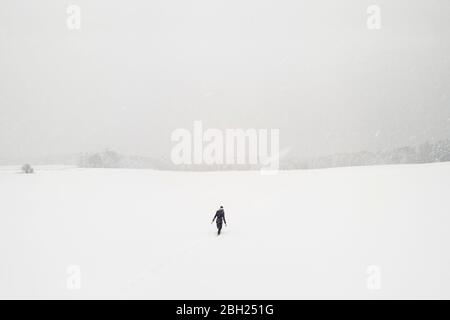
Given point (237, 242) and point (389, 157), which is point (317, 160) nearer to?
point (389, 157)

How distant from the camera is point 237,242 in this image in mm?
12891

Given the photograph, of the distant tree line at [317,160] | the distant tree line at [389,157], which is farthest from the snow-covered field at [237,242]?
the distant tree line at [389,157]

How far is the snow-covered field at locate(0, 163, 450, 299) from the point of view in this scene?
9.88m

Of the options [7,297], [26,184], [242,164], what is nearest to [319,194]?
[7,297]

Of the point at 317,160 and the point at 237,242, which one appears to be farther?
the point at 317,160

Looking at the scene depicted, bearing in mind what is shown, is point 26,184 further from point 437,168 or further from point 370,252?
point 437,168

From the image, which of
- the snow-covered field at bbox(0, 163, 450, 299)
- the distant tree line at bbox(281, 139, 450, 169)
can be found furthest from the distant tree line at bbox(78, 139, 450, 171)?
the snow-covered field at bbox(0, 163, 450, 299)

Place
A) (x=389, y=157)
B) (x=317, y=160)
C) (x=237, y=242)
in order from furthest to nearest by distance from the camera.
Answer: (x=317, y=160) < (x=389, y=157) < (x=237, y=242)

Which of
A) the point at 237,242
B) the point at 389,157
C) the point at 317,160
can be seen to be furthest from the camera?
the point at 317,160

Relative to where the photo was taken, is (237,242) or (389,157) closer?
(237,242)

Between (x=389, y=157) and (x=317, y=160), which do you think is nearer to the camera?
(x=389, y=157)

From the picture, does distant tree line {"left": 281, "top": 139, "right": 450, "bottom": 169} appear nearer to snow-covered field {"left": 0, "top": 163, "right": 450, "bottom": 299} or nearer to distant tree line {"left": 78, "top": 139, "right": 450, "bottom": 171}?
distant tree line {"left": 78, "top": 139, "right": 450, "bottom": 171}

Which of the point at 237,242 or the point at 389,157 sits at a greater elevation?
the point at 389,157

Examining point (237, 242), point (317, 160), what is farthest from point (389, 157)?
point (237, 242)
